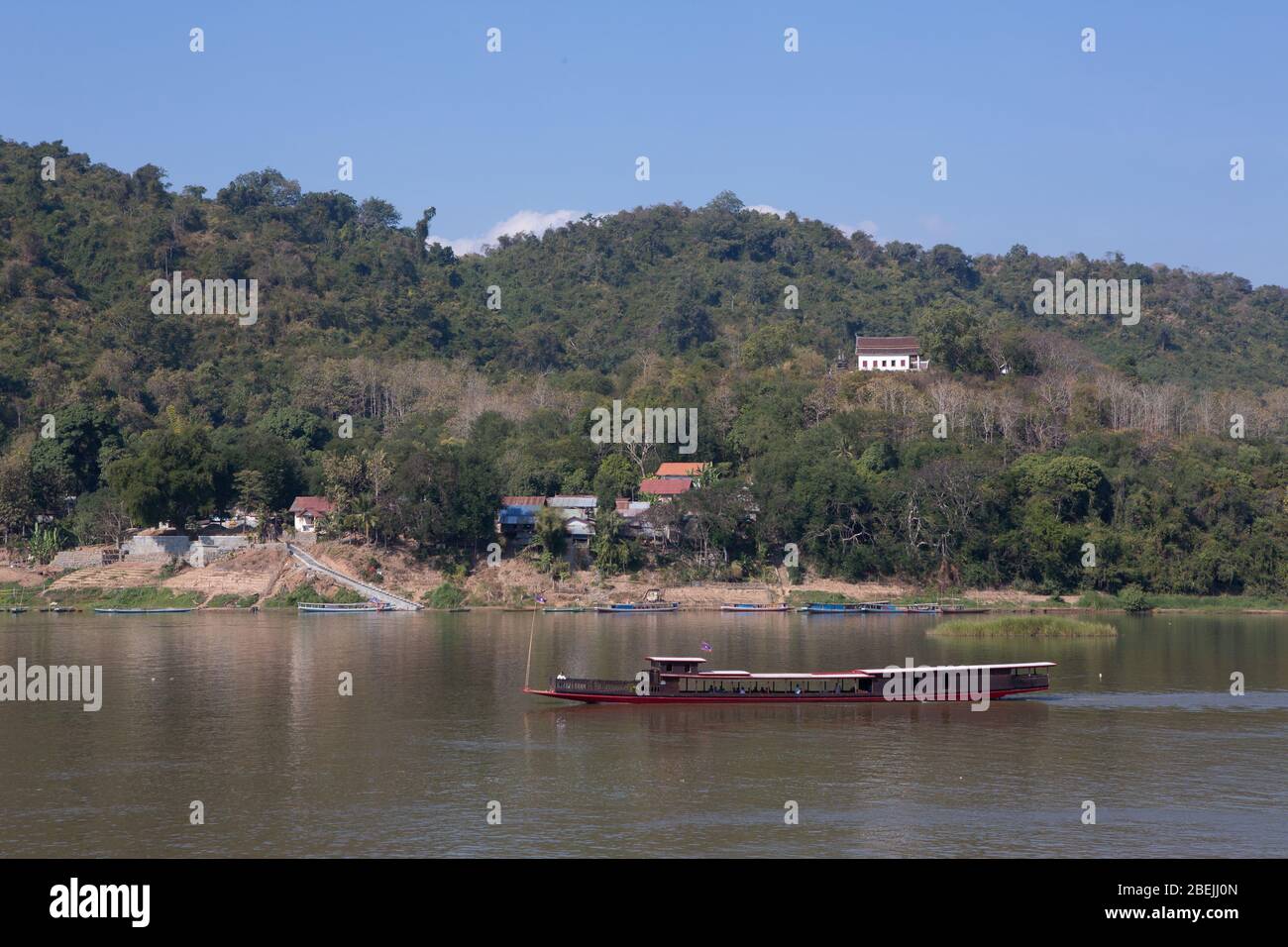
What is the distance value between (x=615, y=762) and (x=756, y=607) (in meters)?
37.4

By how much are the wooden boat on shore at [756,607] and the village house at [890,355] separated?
36.5 metres

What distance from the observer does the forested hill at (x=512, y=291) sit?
108 m

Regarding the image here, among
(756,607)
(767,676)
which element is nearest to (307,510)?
(756,607)

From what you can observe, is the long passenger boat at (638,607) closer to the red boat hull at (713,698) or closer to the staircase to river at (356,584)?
the staircase to river at (356,584)

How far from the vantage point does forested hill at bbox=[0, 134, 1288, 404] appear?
354 ft

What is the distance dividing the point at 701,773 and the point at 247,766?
35.4ft

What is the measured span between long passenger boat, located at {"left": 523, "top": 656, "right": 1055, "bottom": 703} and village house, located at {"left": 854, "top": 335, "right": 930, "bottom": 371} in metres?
63.8

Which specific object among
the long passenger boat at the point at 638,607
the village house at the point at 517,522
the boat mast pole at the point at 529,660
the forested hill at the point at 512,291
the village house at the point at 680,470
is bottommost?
the boat mast pole at the point at 529,660

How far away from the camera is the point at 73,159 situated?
142m

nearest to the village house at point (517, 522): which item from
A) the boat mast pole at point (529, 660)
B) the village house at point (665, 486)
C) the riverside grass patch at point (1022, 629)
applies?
the village house at point (665, 486)

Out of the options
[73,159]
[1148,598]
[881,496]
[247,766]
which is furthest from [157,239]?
[247,766]

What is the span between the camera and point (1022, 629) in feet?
189

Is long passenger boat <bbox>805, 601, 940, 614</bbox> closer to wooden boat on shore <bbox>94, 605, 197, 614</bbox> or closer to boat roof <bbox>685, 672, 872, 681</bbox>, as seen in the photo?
boat roof <bbox>685, 672, 872, 681</bbox>
